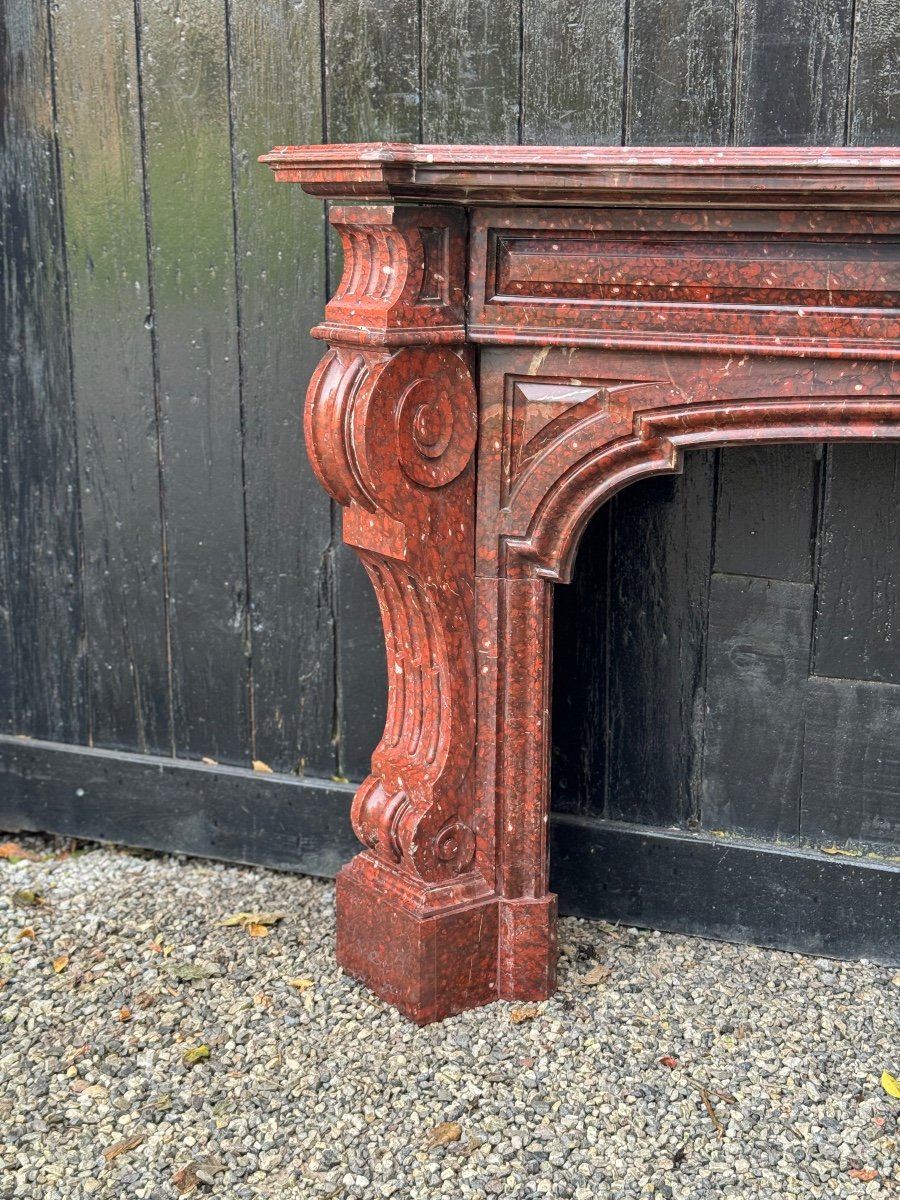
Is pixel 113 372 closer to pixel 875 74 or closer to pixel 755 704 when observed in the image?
pixel 755 704

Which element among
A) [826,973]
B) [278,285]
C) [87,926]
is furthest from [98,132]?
[826,973]

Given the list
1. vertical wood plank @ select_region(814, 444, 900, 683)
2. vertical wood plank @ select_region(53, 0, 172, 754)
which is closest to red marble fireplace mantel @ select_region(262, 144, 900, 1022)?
vertical wood plank @ select_region(814, 444, 900, 683)

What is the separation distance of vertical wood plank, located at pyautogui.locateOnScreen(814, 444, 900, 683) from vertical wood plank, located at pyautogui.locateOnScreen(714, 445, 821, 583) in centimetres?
4

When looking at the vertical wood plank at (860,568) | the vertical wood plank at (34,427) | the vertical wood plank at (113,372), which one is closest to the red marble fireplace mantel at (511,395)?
the vertical wood plank at (860,568)

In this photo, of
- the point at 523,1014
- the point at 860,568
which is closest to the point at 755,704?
the point at 860,568

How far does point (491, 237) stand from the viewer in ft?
7.86

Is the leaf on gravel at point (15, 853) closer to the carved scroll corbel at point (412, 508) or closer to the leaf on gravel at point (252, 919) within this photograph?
the leaf on gravel at point (252, 919)

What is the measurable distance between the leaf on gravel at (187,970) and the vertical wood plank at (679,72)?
1.84m

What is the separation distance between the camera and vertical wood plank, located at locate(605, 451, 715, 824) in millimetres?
2791

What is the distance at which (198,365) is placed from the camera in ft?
10.1

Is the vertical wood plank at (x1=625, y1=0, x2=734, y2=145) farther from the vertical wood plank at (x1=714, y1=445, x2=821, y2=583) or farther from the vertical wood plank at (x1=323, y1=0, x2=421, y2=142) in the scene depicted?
the vertical wood plank at (x1=714, y1=445, x2=821, y2=583)

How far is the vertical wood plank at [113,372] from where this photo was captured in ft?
9.90

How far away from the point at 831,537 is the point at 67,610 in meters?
1.78

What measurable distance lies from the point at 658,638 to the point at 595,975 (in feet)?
2.26
